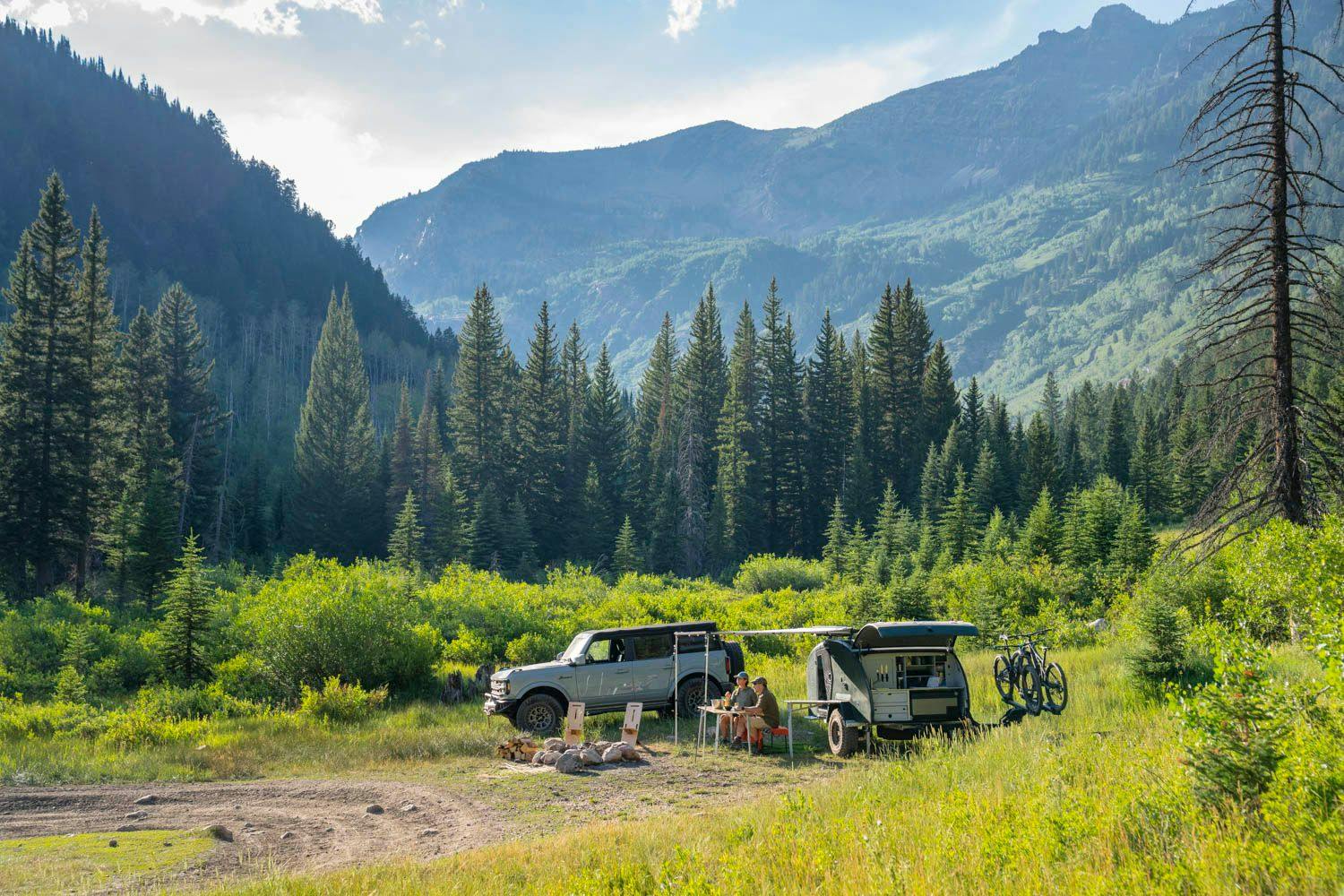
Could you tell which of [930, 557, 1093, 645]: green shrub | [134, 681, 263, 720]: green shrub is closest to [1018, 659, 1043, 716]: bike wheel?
[930, 557, 1093, 645]: green shrub

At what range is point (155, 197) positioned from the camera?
174 m

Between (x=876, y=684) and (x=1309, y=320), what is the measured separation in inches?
464

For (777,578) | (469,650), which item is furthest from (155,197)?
(469,650)

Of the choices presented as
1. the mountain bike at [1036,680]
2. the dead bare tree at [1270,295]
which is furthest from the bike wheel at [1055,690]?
the dead bare tree at [1270,295]

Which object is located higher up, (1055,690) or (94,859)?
(1055,690)

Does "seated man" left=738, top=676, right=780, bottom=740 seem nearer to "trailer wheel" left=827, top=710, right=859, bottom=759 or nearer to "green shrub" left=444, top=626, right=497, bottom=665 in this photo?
"trailer wheel" left=827, top=710, right=859, bottom=759

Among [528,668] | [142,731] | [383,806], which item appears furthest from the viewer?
[528,668]

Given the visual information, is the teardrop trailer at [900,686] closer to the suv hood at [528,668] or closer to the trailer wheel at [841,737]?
the trailer wheel at [841,737]

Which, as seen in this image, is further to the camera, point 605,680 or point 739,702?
point 605,680

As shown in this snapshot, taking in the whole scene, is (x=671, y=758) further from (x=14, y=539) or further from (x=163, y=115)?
(x=163, y=115)

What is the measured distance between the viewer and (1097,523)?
39.2m

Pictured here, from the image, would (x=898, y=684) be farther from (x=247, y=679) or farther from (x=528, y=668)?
(x=247, y=679)

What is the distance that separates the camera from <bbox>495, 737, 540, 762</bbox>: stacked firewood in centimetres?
1633

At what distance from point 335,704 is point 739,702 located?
9255 mm
